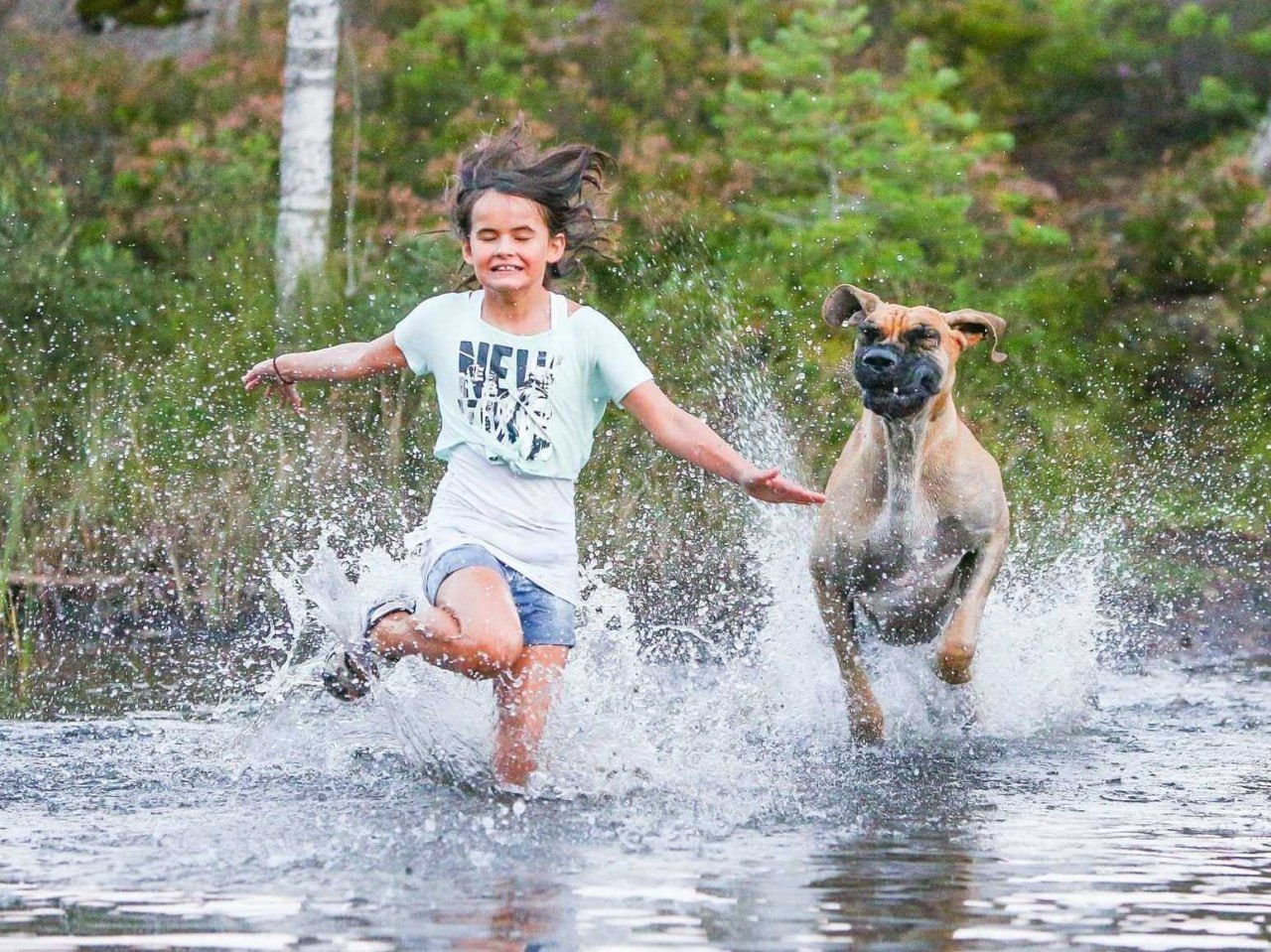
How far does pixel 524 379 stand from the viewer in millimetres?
6129

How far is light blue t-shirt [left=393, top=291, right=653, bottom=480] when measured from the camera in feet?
20.0

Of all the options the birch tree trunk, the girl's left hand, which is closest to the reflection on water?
the girl's left hand

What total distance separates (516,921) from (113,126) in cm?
1266

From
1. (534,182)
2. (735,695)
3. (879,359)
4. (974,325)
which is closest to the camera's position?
(534,182)

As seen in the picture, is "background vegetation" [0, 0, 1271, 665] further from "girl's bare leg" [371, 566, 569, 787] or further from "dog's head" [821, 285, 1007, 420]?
"girl's bare leg" [371, 566, 569, 787]

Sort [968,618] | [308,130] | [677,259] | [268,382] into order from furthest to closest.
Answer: [308,130], [677,259], [968,618], [268,382]

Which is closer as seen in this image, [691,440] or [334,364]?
[691,440]

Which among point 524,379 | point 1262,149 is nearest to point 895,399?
point 524,379

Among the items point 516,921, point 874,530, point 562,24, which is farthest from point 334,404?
point 562,24

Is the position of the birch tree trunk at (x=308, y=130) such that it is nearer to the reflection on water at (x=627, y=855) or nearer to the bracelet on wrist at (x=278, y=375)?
the reflection on water at (x=627, y=855)

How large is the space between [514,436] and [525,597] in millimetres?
470

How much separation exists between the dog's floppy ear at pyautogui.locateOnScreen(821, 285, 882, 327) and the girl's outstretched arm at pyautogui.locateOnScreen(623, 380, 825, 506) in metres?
1.50

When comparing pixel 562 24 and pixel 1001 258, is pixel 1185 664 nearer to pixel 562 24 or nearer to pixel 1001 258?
pixel 1001 258

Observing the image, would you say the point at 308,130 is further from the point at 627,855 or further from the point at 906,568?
the point at 627,855
